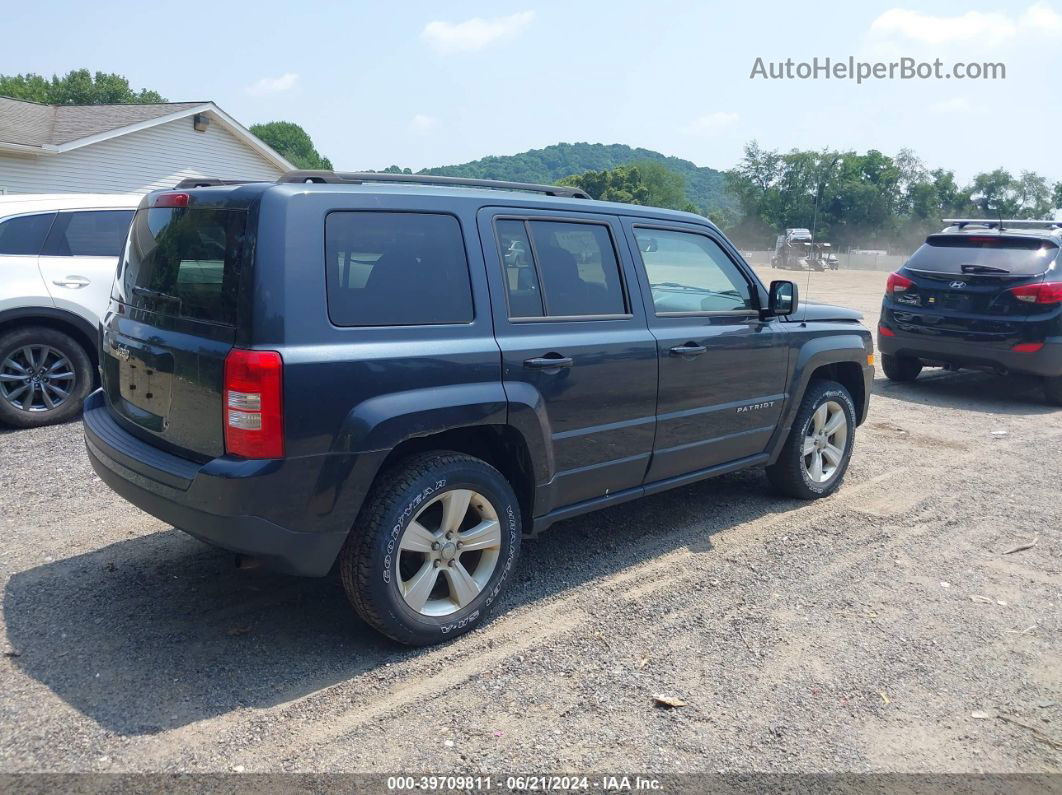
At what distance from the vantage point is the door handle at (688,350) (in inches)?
180

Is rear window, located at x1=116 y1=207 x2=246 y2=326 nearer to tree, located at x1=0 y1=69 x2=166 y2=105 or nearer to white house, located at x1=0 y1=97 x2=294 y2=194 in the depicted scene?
white house, located at x1=0 y1=97 x2=294 y2=194

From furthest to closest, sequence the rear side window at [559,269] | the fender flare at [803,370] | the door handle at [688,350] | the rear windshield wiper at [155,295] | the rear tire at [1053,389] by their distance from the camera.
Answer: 1. the rear tire at [1053,389]
2. the fender flare at [803,370]
3. the door handle at [688,350]
4. the rear side window at [559,269]
5. the rear windshield wiper at [155,295]

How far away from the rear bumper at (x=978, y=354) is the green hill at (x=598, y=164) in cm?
7978

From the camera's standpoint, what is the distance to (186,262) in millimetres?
3568

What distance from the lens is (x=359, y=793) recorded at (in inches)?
108

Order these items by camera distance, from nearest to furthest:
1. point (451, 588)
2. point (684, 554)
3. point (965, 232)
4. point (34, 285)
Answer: point (451, 588), point (684, 554), point (34, 285), point (965, 232)

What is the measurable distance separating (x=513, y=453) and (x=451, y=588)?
2.19ft

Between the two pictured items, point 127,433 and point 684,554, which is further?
point 684,554

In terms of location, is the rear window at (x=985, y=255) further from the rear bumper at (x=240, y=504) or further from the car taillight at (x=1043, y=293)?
the rear bumper at (x=240, y=504)

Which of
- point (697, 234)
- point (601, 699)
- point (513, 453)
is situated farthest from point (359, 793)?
point (697, 234)

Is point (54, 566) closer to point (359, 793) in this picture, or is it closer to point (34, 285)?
point (359, 793)

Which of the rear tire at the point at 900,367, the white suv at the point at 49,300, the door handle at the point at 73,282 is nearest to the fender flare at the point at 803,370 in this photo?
the rear tire at the point at 900,367

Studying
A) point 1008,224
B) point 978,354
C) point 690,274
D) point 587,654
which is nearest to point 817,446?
point 690,274

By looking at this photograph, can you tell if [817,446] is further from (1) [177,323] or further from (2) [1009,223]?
(2) [1009,223]
